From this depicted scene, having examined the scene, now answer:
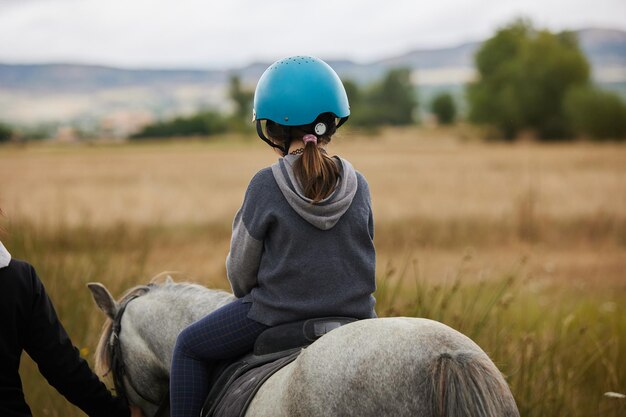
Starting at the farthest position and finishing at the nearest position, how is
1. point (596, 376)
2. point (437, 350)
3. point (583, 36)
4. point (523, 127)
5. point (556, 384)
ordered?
point (583, 36)
point (523, 127)
point (596, 376)
point (556, 384)
point (437, 350)

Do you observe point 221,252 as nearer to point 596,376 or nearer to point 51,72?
point 596,376

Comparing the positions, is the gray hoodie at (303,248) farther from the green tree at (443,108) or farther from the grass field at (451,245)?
the green tree at (443,108)

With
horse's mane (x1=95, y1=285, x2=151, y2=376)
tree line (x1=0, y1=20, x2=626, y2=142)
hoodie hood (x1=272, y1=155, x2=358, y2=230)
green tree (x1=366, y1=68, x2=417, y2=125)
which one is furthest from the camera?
green tree (x1=366, y1=68, x2=417, y2=125)

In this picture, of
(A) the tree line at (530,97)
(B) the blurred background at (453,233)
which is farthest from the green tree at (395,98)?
(B) the blurred background at (453,233)

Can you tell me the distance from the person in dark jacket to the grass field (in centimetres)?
134

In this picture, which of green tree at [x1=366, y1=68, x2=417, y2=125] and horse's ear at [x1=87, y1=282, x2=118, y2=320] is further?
green tree at [x1=366, y1=68, x2=417, y2=125]

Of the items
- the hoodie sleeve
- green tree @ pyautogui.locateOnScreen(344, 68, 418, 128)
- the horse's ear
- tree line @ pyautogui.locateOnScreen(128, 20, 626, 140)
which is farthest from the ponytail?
green tree @ pyautogui.locateOnScreen(344, 68, 418, 128)

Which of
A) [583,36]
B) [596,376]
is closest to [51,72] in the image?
[583,36]

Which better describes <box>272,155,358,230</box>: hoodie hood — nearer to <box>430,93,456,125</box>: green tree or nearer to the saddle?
the saddle

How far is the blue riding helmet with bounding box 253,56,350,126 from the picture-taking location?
2.98 meters

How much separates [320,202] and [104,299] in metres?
1.23

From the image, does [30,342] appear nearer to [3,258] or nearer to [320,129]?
[3,258]

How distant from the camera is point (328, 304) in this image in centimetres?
276

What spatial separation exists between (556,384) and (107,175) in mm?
27688
